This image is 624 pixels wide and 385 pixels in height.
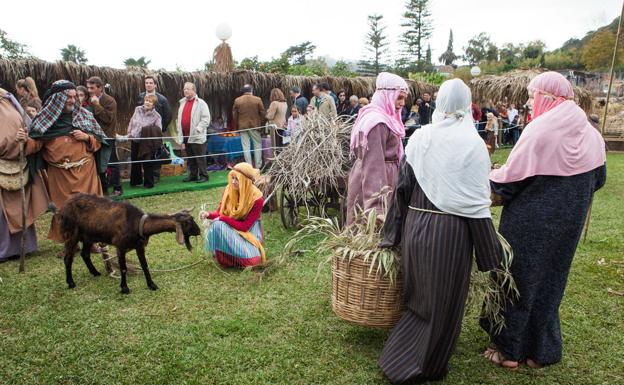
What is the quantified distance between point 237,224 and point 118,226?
1358 mm

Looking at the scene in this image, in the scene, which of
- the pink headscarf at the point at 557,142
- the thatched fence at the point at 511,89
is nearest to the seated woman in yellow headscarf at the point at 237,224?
the pink headscarf at the point at 557,142

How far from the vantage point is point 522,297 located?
333cm

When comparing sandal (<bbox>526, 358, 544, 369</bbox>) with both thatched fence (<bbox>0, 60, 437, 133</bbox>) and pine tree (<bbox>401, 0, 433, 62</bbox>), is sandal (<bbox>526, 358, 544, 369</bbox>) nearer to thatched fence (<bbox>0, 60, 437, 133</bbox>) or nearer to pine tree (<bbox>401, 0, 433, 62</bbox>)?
thatched fence (<bbox>0, 60, 437, 133</bbox>)

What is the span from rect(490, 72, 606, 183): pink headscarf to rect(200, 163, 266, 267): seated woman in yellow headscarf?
3012mm

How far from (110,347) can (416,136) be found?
2.85 metres

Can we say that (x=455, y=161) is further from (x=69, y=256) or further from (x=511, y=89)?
(x=511, y=89)

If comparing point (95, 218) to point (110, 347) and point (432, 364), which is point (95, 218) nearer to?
point (110, 347)

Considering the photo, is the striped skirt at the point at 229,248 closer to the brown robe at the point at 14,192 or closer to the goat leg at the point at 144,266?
the goat leg at the point at 144,266

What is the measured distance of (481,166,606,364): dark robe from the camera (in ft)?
10.6

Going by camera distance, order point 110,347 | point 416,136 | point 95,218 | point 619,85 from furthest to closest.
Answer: point 619,85
point 95,218
point 110,347
point 416,136

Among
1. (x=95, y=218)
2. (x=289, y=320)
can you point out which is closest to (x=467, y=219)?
(x=289, y=320)

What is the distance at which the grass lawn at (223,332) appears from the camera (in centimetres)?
340

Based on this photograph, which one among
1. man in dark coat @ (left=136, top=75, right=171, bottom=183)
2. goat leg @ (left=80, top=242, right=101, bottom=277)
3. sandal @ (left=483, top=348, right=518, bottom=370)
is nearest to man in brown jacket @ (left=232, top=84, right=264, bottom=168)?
man in dark coat @ (left=136, top=75, right=171, bottom=183)

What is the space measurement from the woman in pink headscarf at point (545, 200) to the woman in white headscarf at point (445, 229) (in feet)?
1.09
